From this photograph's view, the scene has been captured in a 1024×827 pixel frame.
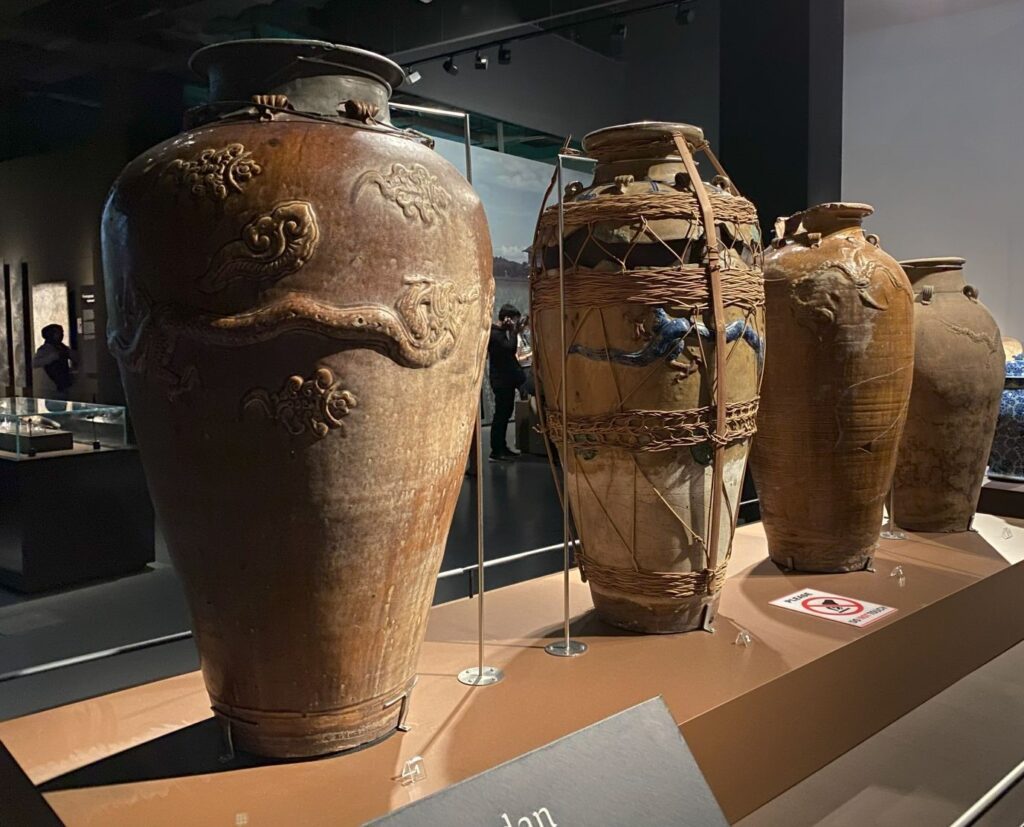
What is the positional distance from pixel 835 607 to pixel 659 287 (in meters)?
0.84

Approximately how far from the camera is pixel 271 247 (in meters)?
1.08

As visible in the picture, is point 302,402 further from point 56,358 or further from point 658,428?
point 56,358

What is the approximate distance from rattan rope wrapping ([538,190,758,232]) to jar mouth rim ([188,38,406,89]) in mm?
Answer: 521

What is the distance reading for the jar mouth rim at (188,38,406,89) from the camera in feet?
3.87

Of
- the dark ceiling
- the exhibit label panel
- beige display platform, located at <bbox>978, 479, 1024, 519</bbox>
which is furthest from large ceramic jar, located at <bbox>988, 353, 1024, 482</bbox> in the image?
the dark ceiling

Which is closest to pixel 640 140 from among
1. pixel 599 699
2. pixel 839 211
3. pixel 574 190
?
pixel 574 190

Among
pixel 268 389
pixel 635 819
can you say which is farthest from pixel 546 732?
pixel 268 389

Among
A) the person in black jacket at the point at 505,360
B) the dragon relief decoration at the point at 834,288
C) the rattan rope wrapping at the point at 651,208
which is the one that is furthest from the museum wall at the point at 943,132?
the rattan rope wrapping at the point at 651,208

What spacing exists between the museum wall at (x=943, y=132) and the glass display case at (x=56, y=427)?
4.17 m

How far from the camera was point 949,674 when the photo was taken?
2.08m

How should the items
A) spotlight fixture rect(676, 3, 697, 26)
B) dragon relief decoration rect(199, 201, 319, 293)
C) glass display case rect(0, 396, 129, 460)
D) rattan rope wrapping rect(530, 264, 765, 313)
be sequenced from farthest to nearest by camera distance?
1. spotlight fixture rect(676, 3, 697, 26)
2. glass display case rect(0, 396, 129, 460)
3. rattan rope wrapping rect(530, 264, 765, 313)
4. dragon relief decoration rect(199, 201, 319, 293)

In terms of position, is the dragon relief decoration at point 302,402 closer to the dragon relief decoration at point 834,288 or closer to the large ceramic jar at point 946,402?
the dragon relief decoration at point 834,288

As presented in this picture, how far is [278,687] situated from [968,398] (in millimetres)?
2099

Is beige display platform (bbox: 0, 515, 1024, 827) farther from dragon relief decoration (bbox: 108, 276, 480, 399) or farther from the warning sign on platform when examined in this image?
dragon relief decoration (bbox: 108, 276, 480, 399)
